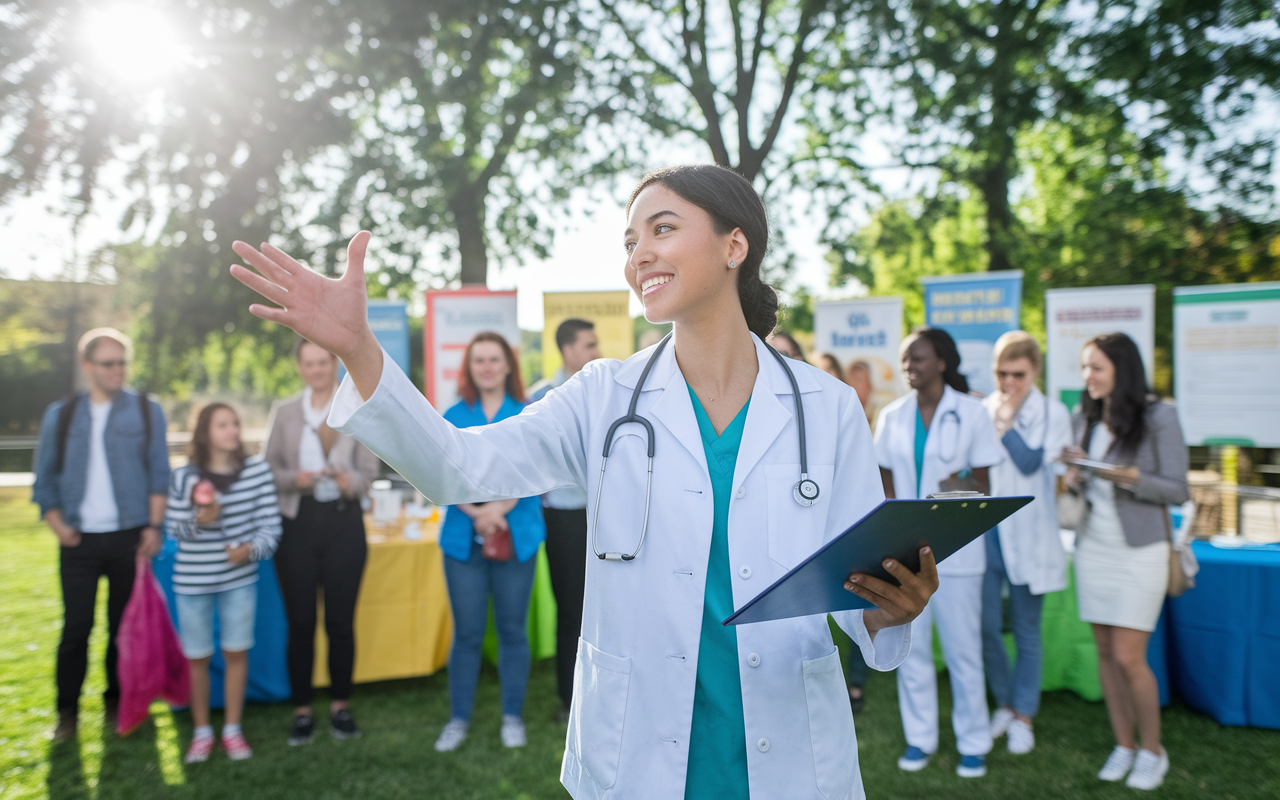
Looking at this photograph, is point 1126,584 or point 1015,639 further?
point 1015,639

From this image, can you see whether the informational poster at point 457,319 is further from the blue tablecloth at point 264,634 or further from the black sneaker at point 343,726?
the black sneaker at point 343,726

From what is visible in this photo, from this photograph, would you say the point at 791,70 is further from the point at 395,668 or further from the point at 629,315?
the point at 395,668

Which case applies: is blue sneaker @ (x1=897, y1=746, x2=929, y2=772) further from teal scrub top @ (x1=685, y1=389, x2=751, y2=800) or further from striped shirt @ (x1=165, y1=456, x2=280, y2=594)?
striped shirt @ (x1=165, y1=456, x2=280, y2=594)

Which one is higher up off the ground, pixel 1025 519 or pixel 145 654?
pixel 1025 519

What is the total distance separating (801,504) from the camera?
56.9 inches

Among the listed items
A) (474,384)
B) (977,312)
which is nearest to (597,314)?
(977,312)

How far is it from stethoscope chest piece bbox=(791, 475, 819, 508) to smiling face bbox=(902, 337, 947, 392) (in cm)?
280

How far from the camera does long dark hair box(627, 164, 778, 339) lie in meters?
1.57

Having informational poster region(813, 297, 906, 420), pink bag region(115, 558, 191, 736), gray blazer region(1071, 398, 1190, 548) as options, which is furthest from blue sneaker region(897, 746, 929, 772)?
informational poster region(813, 297, 906, 420)

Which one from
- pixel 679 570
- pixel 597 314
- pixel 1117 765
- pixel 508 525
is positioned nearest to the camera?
pixel 679 570

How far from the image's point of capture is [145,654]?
13.3 feet

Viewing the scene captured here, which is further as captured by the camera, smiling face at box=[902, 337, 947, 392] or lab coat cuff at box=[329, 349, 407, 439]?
smiling face at box=[902, 337, 947, 392]

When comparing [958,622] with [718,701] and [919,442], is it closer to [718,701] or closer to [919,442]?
[919,442]

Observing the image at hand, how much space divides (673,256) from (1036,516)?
11.6ft
